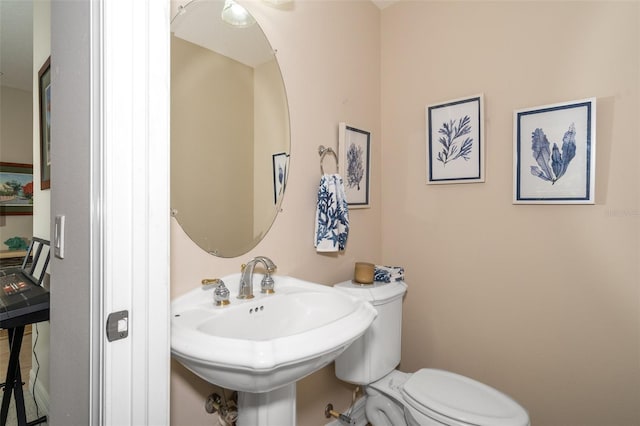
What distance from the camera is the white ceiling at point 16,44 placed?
4.60ft

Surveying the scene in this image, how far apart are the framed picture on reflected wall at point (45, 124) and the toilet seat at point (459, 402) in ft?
5.76

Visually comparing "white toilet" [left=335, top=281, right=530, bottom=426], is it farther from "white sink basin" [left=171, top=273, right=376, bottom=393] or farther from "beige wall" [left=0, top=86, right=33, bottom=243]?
"beige wall" [left=0, top=86, right=33, bottom=243]

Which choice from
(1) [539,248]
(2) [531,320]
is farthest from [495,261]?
(2) [531,320]

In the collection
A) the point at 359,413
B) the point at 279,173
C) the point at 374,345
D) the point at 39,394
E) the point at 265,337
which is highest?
the point at 279,173

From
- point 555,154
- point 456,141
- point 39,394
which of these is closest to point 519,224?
point 555,154

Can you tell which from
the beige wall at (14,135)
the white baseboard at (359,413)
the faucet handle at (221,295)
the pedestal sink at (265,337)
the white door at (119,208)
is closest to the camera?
the white door at (119,208)

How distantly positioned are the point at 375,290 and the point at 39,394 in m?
1.68

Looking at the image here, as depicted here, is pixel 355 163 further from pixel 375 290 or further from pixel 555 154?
pixel 555 154

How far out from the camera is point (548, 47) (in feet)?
4.96

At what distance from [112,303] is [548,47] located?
195 cm

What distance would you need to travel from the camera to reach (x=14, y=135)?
1.55 m

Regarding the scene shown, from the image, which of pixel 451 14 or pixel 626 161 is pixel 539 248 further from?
pixel 451 14

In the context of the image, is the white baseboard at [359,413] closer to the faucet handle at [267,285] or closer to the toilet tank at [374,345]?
the toilet tank at [374,345]

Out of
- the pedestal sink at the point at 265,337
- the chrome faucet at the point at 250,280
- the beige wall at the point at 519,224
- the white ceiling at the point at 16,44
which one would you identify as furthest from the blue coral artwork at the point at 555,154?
the white ceiling at the point at 16,44
